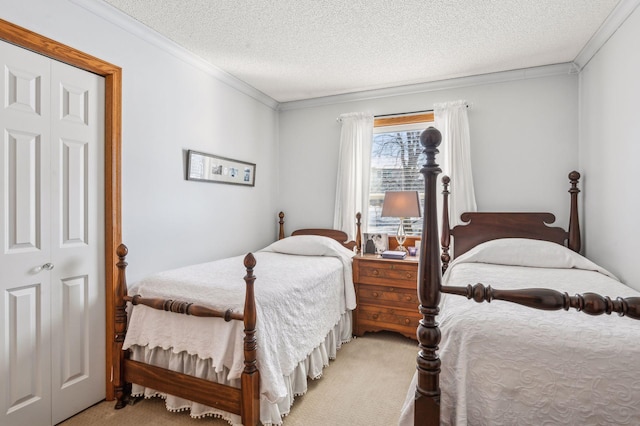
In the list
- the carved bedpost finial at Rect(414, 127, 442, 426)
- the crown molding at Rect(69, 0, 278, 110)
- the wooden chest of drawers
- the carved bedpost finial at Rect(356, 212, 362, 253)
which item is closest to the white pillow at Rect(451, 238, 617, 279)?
the wooden chest of drawers

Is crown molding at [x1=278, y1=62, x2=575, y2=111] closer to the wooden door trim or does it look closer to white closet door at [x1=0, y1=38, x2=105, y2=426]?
the wooden door trim

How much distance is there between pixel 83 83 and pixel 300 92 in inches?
86.7

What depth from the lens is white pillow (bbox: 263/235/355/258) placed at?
10.7ft

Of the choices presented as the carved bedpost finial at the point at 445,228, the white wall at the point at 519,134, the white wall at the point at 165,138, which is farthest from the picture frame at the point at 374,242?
the white wall at the point at 165,138

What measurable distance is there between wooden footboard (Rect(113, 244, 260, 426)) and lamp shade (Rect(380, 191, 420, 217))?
187cm

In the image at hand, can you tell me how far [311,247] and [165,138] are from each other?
5.38 feet

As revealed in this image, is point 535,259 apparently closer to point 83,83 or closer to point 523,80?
point 523,80

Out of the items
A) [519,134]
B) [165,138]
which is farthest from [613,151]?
[165,138]

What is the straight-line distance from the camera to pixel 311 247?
10.9ft

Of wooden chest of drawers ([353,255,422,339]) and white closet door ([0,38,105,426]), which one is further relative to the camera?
wooden chest of drawers ([353,255,422,339])

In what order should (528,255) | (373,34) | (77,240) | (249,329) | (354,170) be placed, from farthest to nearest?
(354,170) → (528,255) → (373,34) → (77,240) → (249,329)

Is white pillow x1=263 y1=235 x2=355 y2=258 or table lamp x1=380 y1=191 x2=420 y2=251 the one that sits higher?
table lamp x1=380 y1=191 x2=420 y2=251

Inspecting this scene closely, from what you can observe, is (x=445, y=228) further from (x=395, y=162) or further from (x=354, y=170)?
(x=354, y=170)

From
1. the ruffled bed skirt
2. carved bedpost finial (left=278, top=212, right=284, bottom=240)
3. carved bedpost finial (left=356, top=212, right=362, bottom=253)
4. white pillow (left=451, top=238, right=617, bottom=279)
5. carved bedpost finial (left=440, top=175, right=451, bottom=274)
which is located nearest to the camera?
the ruffled bed skirt
